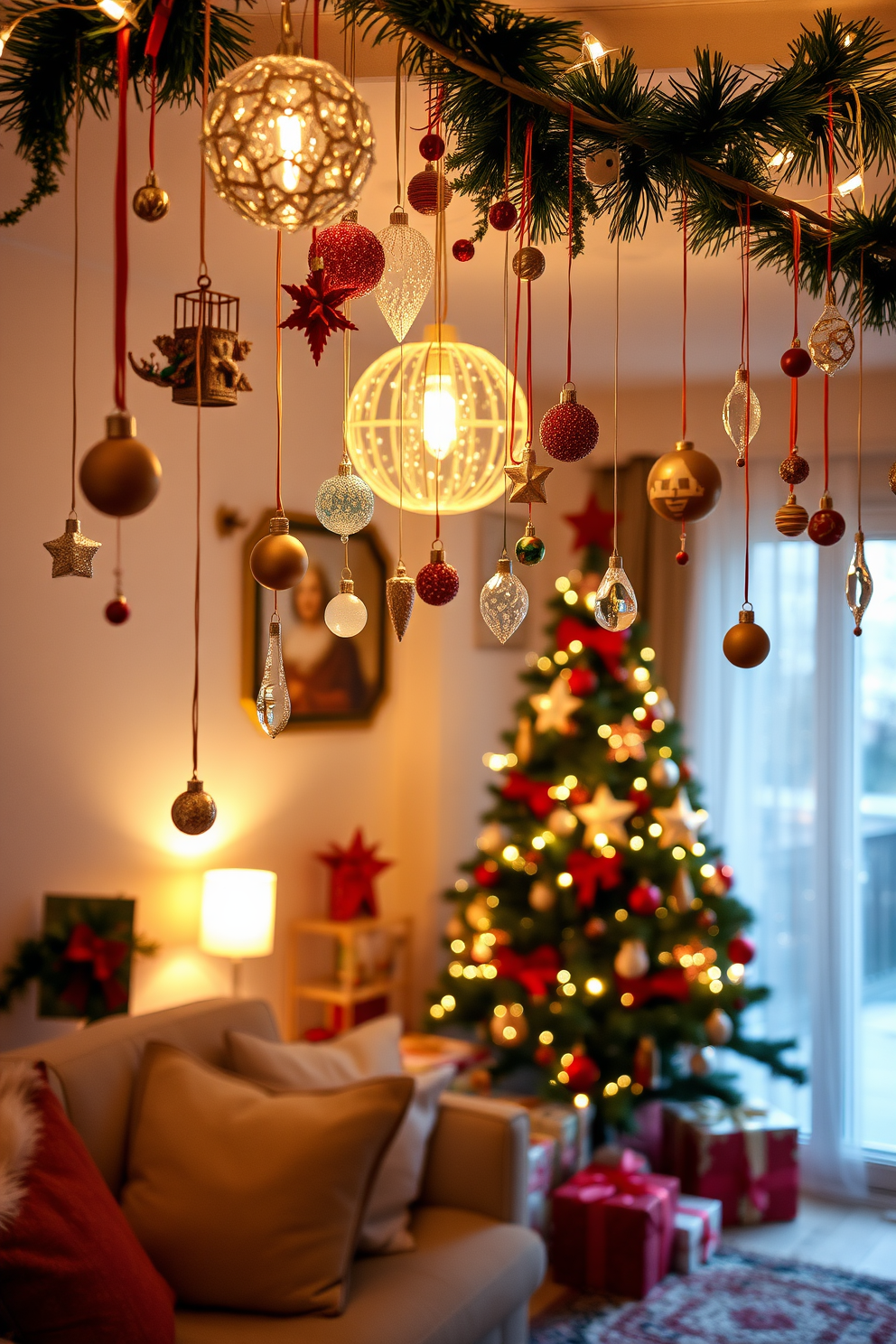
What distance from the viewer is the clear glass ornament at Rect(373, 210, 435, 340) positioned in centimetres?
113

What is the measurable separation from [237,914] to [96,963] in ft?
1.52

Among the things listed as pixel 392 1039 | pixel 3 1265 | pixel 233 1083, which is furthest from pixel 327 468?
pixel 3 1265

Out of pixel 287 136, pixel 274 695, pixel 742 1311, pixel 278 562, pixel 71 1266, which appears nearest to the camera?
pixel 287 136

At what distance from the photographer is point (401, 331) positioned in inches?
45.4

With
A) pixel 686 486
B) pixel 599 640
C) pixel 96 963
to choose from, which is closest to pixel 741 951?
pixel 599 640

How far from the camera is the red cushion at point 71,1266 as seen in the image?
1.84m

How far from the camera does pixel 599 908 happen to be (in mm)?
3920

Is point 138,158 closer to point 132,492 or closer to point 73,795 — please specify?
point 73,795

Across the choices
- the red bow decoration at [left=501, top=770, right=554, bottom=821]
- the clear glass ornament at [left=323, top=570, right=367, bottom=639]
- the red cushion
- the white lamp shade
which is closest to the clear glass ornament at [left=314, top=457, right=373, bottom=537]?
the clear glass ornament at [left=323, top=570, right=367, bottom=639]

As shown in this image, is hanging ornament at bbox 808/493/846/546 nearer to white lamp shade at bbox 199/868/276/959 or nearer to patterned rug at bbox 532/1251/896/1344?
white lamp shade at bbox 199/868/276/959

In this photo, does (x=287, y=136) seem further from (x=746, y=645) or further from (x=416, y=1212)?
(x=416, y=1212)

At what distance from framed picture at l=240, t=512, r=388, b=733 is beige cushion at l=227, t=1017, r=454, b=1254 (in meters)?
1.27

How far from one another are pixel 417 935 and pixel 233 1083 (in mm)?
2203

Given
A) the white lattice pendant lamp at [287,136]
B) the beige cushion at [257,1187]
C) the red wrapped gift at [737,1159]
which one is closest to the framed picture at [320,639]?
the beige cushion at [257,1187]
